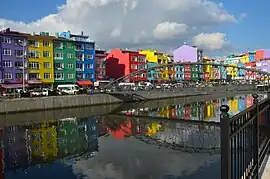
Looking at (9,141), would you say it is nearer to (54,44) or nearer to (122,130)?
(122,130)

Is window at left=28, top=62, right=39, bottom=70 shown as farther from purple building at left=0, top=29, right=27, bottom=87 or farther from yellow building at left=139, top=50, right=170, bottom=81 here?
yellow building at left=139, top=50, right=170, bottom=81

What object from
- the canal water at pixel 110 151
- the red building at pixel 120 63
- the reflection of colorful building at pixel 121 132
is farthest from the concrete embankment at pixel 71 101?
the red building at pixel 120 63

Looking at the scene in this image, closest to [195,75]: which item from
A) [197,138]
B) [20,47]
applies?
[20,47]

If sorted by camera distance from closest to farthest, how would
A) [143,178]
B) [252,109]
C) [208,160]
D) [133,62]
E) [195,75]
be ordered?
[252,109]
[143,178]
[208,160]
[133,62]
[195,75]

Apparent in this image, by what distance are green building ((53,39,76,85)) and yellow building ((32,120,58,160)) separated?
2457cm

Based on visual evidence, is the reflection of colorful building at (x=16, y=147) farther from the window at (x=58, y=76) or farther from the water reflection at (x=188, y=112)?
the window at (x=58, y=76)

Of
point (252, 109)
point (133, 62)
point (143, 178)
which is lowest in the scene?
point (143, 178)

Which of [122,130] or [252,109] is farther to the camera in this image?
[122,130]

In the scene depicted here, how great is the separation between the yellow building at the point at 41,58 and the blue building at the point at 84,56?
5.35m

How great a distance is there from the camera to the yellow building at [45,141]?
13.0 m

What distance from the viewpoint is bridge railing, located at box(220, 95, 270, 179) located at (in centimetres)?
256

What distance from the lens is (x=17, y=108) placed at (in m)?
28.4

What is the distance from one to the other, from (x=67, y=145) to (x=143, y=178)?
6.65m

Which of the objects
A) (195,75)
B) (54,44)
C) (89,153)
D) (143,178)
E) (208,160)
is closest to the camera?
(143,178)
